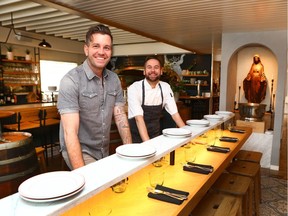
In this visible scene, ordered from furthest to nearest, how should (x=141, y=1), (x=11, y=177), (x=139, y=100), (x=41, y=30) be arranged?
(x=41, y=30), (x=141, y=1), (x=139, y=100), (x=11, y=177)

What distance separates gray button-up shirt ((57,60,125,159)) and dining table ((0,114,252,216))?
0.39 m

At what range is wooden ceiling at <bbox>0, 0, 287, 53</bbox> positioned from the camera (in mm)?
3330

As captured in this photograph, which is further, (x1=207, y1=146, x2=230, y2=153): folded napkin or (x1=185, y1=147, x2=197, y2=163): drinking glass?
(x1=207, y1=146, x2=230, y2=153): folded napkin

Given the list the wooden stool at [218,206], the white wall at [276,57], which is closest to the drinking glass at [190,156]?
the wooden stool at [218,206]

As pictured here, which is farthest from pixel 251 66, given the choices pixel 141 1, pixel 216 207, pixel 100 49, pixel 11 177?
pixel 11 177

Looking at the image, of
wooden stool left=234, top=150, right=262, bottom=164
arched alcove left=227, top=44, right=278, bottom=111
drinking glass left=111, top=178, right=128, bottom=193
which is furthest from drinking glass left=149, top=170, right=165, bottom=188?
arched alcove left=227, top=44, right=278, bottom=111

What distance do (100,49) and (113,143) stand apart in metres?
1.91

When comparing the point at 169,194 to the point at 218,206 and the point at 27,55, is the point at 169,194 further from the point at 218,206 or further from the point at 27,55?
the point at 27,55

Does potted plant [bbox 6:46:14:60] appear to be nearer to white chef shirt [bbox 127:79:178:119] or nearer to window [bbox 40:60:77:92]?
window [bbox 40:60:77:92]

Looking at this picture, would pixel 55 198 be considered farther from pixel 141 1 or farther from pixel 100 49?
pixel 141 1

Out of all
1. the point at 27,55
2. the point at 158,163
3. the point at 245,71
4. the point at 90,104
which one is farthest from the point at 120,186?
the point at 27,55

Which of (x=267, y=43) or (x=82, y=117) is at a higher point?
(x=267, y=43)

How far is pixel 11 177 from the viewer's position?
6.06 feet

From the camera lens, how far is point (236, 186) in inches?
93.5
